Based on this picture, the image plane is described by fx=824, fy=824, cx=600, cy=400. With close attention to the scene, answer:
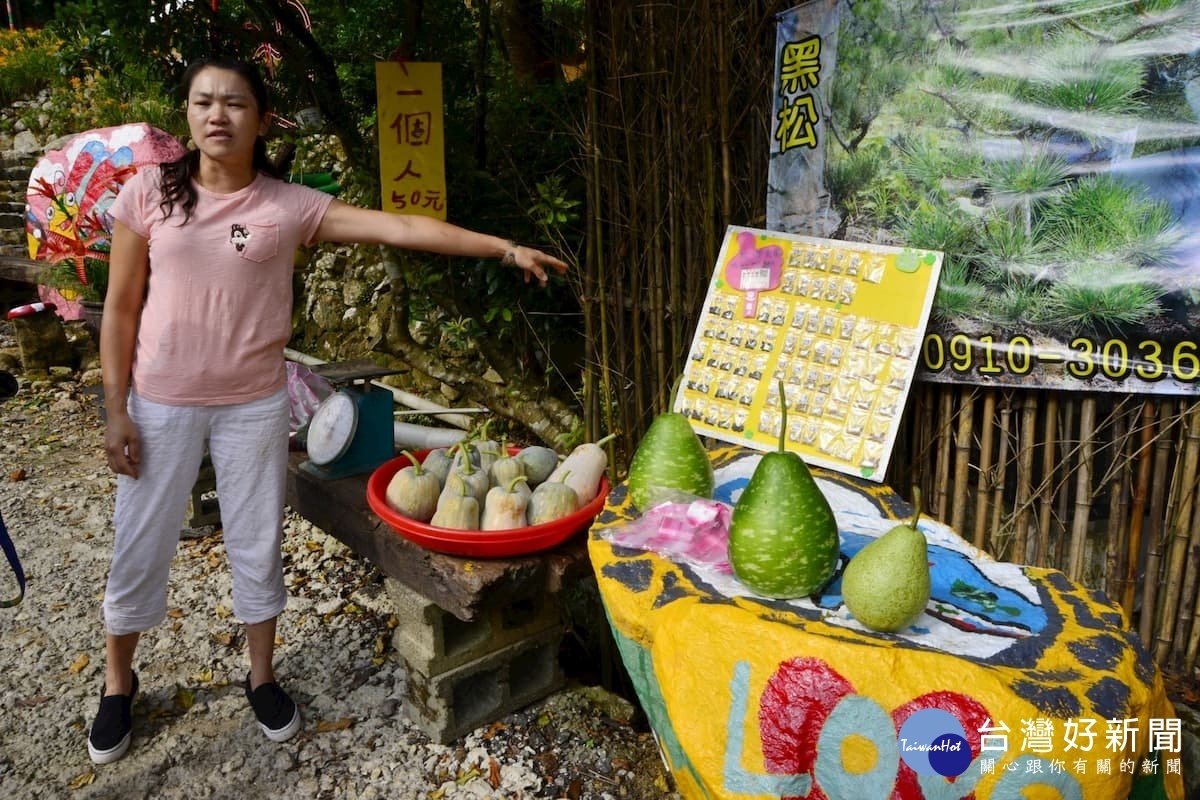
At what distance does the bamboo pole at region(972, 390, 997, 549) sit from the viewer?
2.59m

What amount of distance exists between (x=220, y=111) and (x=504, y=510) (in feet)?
4.74

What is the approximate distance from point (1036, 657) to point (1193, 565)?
1.20m

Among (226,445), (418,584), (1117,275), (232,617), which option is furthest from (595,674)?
(1117,275)

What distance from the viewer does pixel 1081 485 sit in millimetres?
2516

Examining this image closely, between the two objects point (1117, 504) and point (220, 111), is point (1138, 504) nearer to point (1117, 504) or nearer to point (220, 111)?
point (1117, 504)

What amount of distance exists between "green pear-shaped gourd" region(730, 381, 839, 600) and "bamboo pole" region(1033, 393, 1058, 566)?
104 cm

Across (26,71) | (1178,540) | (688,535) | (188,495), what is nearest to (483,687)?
(188,495)

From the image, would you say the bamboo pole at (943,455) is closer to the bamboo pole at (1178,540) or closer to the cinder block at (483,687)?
the bamboo pole at (1178,540)

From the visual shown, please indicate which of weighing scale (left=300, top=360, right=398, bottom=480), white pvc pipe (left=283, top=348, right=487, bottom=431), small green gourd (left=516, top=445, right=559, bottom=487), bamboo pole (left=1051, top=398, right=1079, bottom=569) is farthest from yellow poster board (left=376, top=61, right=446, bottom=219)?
bamboo pole (left=1051, top=398, right=1079, bottom=569)

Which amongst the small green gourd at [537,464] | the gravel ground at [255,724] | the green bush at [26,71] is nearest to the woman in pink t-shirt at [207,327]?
the gravel ground at [255,724]

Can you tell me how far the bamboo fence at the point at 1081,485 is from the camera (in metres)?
2.40

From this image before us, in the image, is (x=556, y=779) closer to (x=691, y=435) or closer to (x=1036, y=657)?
(x=691, y=435)

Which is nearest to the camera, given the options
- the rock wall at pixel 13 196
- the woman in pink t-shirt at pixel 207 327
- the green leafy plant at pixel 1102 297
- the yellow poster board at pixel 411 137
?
the green leafy plant at pixel 1102 297

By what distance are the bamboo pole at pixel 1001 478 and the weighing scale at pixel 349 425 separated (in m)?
2.26
